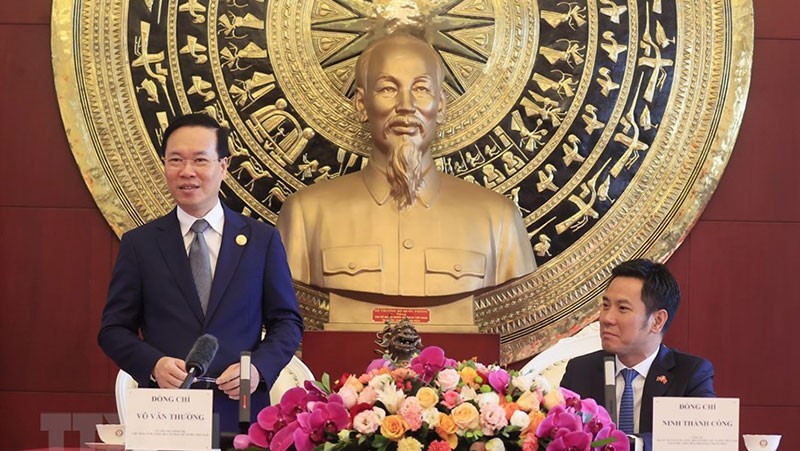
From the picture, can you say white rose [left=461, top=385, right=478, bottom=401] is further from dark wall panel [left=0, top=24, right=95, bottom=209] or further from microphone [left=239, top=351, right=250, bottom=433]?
dark wall panel [left=0, top=24, right=95, bottom=209]

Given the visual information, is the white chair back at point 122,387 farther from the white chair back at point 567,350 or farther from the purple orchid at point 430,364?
the purple orchid at point 430,364

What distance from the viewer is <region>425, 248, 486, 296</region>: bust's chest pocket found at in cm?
386

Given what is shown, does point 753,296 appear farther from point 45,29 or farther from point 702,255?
point 45,29

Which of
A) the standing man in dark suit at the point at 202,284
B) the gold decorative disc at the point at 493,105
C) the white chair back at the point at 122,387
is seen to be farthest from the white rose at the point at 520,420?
the gold decorative disc at the point at 493,105

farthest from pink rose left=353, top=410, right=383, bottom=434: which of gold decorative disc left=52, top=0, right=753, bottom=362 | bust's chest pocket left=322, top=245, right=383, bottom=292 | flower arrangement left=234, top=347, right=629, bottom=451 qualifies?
gold decorative disc left=52, top=0, right=753, bottom=362

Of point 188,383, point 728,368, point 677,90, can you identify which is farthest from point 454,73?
point 188,383

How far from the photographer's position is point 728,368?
4273mm

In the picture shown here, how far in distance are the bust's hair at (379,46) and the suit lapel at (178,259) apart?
1.26 meters

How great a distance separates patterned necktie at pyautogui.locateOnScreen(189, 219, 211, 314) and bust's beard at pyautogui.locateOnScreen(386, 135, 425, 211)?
116 cm

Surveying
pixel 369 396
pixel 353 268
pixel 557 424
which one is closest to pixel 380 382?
pixel 369 396

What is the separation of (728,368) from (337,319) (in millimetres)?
1372

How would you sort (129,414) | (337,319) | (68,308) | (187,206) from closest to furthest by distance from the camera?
(129,414)
(187,206)
(337,319)
(68,308)

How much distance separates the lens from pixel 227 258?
2.73m

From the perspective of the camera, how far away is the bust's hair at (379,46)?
3891 mm
